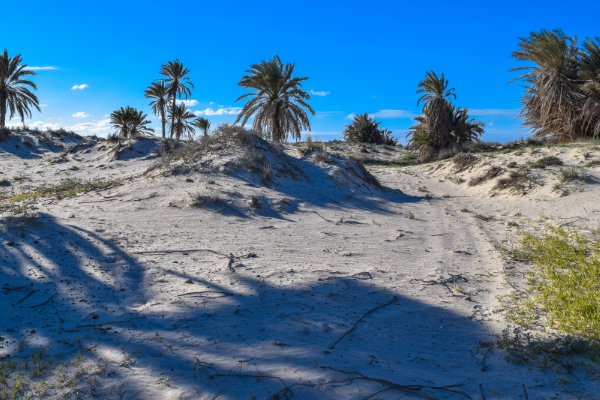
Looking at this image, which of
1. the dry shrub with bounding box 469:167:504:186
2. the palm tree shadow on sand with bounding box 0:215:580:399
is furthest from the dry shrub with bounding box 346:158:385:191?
the palm tree shadow on sand with bounding box 0:215:580:399

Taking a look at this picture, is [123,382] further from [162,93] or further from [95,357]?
[162,93]

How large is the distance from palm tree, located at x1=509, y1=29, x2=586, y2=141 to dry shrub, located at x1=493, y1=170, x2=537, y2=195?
8130mm

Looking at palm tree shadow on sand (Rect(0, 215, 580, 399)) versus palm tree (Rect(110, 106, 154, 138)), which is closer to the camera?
palm tree shadow on sand (Rect(0, 215, 580, 399))

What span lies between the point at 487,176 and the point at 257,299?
1145cm

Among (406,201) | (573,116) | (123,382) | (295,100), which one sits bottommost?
(123,382)

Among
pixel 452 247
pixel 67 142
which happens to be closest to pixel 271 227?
pixel 452 247

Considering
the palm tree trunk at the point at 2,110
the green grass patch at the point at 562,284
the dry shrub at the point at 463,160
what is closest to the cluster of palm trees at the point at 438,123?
the dry shrub at the point at 463,160

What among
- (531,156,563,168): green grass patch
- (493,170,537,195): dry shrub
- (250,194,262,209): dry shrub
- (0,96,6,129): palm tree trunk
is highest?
(0,96,6,129): palm tree trunk

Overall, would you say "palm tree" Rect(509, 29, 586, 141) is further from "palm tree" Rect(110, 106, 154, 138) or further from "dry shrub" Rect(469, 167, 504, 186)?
"palm tree" Rect(110, 106, 154, 138)

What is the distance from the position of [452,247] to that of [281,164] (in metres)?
6.75

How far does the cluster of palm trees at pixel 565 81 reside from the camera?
16.6 m

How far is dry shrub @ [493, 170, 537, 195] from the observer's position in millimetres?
10719

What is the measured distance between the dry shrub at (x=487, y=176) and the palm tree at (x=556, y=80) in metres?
7.32

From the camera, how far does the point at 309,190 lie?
35.2 ft
